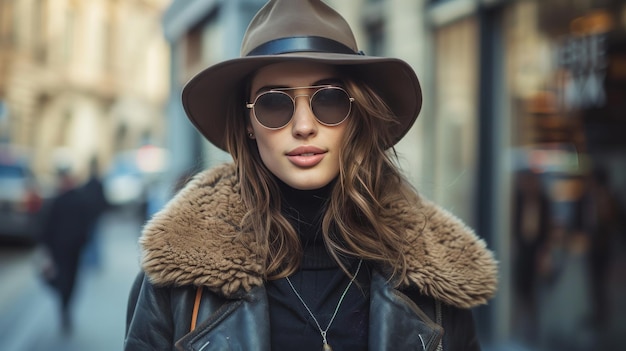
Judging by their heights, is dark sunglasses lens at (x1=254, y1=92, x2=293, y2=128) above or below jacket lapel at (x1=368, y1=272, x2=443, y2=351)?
above

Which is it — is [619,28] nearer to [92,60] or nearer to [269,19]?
[269,19]

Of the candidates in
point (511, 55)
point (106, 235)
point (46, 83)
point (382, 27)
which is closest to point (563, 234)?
Answer: point (511, 55)

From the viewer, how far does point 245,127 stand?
197cm

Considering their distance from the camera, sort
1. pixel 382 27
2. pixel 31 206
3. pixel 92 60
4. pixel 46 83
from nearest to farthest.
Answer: pixel 382 27 < pixel 31 206 < pixel 46 83 < pixel 92 60

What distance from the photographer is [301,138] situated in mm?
1737

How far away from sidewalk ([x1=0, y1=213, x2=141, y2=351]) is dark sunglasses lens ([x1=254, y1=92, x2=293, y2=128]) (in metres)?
3.16

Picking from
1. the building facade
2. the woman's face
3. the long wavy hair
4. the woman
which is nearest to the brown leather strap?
the woman

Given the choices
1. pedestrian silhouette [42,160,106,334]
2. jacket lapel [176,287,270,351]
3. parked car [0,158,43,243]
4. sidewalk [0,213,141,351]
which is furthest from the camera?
parked car [0,158,43,243]

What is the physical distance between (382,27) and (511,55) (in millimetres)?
2233

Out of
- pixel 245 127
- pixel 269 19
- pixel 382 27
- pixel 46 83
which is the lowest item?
pixel 245 127

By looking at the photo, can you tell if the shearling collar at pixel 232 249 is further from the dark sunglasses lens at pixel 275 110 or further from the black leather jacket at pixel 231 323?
the dark sunglasses lens at pixel 275 110

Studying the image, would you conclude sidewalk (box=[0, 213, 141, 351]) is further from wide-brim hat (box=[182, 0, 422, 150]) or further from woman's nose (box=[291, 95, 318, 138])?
woman's nose (box=[291, 95, 318, 138])

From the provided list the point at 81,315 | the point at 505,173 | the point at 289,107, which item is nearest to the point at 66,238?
the point at 81,315

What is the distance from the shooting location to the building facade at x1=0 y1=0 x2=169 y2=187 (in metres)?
27.0
